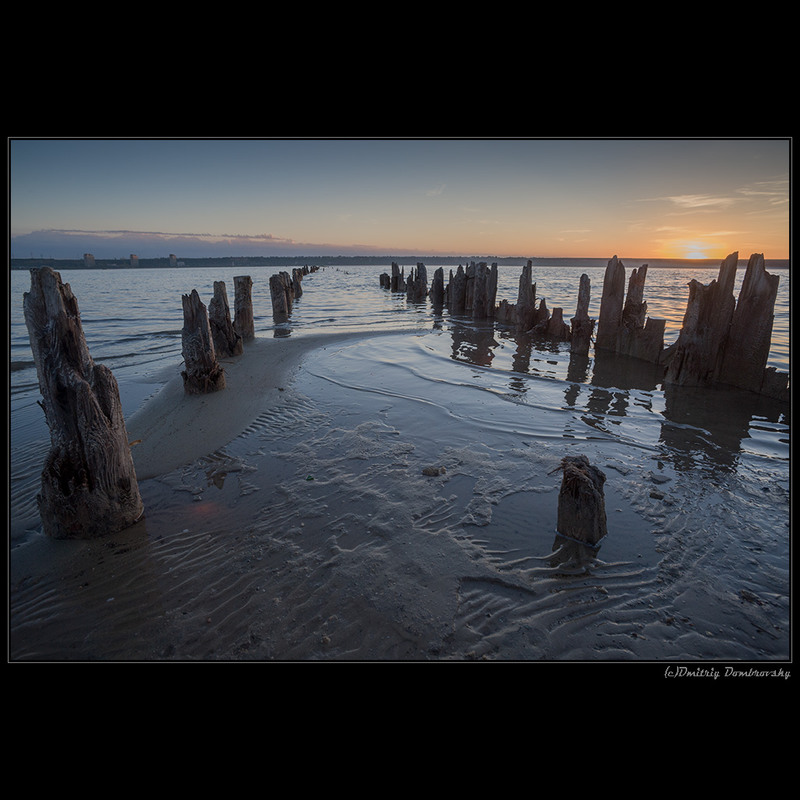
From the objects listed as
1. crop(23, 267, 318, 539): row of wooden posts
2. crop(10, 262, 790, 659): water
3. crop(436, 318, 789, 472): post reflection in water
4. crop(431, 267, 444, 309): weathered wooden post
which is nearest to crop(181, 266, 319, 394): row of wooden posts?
crop(10, 262, 790, 659): water

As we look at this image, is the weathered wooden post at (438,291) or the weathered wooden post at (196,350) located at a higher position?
the weathered wooden post at (438,291)

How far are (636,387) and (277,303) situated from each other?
53.0 feet

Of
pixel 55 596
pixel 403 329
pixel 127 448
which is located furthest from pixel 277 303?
pixel 55 596

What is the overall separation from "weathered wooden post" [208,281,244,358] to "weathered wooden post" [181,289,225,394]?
249 centimetres

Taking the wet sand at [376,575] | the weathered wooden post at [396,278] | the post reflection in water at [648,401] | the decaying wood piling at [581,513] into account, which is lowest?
the wet sand at [376,575]

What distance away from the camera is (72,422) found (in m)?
4.15

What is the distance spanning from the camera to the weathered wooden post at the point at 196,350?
8.79m

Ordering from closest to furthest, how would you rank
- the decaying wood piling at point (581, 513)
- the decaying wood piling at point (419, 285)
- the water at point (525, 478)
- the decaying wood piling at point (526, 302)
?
the water at point (525, 478), the decaying wood piling at point (581, 513), the decaying wood piling at point (526, 302), the decaying wood piling at point (419, 285)

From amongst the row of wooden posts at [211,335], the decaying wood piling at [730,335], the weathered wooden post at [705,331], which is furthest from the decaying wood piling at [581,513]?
the row of wooden posts at [211,335]

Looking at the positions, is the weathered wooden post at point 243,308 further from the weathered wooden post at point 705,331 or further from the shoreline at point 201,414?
the weathered wooden post at point 705,331

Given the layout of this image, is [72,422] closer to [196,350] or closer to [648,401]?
[196,350]

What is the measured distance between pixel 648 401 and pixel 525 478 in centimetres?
492

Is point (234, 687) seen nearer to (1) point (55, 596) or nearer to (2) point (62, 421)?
(1) point (55, 596)

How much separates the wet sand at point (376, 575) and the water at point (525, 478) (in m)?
0.03
